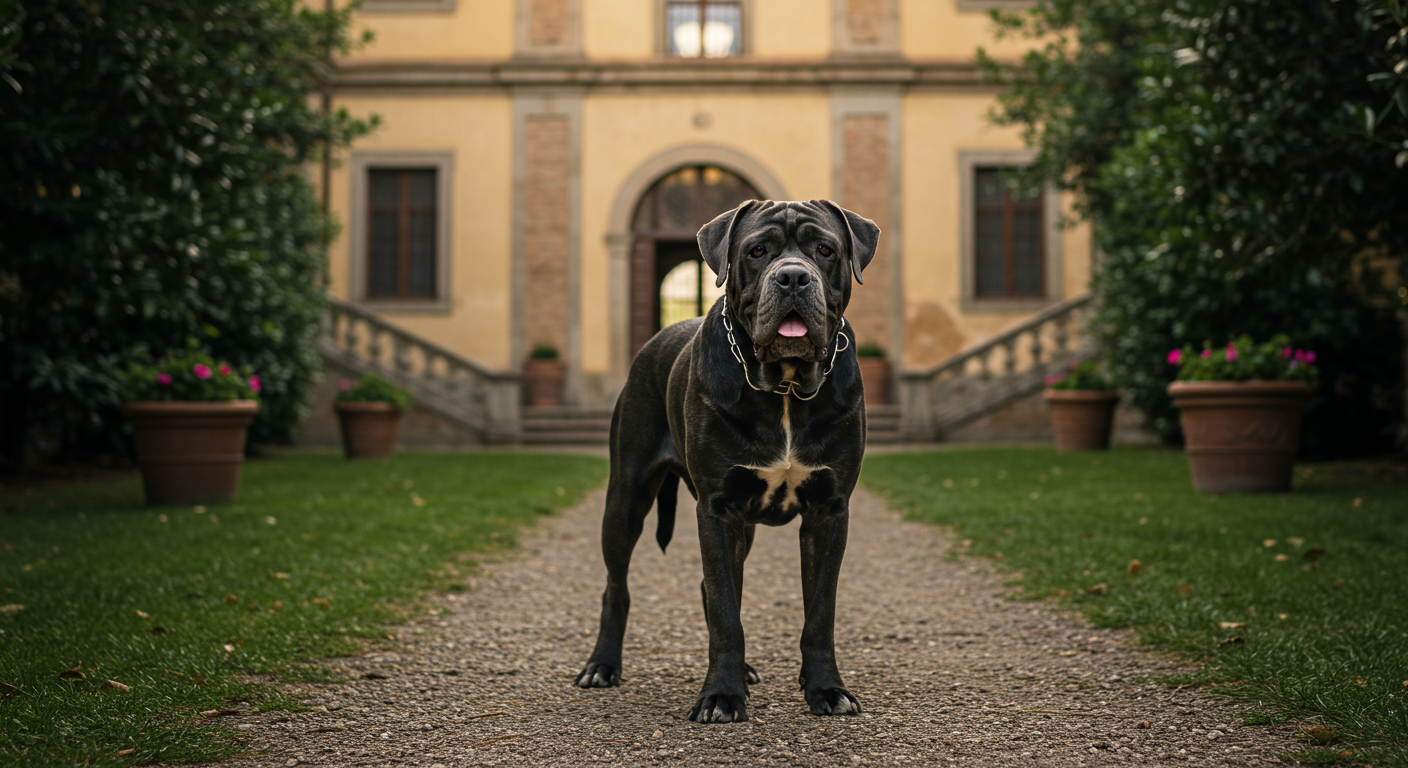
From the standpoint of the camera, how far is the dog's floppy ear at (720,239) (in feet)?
9.95

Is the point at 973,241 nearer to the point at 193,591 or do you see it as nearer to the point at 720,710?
the point at 193,591

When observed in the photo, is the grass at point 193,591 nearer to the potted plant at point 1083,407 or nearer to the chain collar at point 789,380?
the chain collar at point 789,380

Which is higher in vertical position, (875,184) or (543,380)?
(875,184)

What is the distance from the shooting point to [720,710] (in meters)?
2.91

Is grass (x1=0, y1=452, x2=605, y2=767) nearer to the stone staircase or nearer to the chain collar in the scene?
the chain collar

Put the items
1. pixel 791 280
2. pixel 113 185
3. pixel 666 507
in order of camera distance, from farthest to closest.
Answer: pixel 113 185
pixel 666 507
pixel 791 280

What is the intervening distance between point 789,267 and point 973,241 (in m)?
16.9

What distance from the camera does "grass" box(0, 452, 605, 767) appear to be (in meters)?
2.87

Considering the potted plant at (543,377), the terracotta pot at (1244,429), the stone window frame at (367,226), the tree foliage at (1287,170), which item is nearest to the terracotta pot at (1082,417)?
the tree foliage at (1287,170)

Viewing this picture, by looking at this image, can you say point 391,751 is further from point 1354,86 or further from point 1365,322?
point 1365,322

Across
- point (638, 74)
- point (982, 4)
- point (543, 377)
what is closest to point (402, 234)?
point (543, 377)

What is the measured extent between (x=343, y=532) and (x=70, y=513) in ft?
7.67

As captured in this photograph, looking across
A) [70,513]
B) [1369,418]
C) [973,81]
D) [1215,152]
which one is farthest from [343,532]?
[973,81]

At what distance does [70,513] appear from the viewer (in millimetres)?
7324
